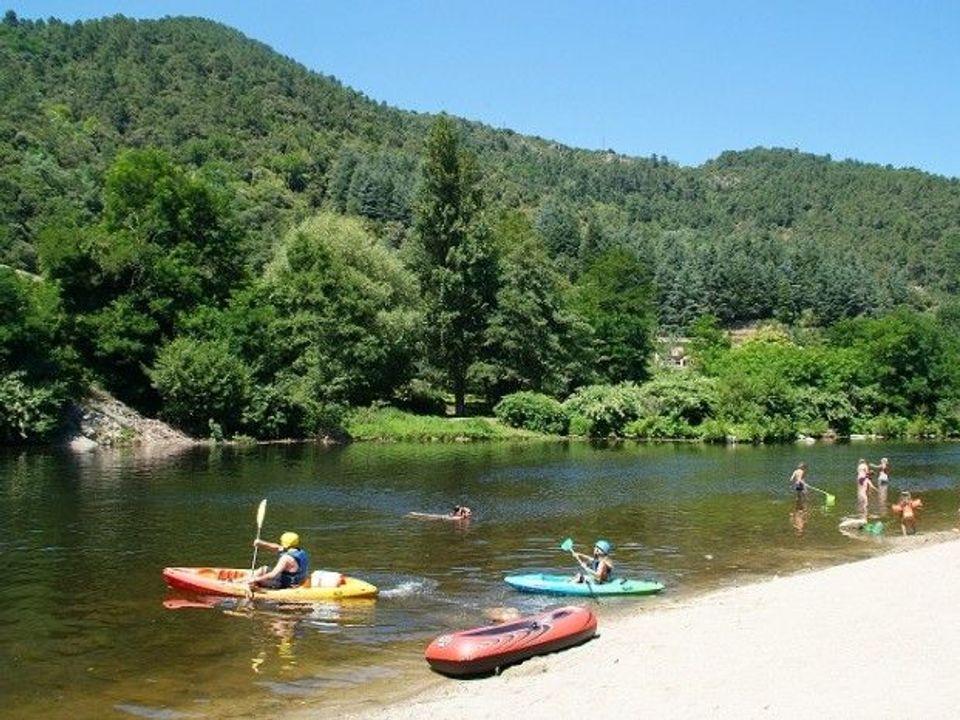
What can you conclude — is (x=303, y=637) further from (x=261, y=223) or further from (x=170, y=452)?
(x=261, y=223)

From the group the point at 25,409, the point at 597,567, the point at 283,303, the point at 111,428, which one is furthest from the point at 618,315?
the point at 597,567

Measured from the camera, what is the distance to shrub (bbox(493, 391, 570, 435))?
70312 millimetres

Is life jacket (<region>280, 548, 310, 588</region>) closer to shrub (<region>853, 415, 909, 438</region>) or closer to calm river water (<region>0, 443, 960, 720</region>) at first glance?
calm river water (<region>0, 443, 960, 720</region>)

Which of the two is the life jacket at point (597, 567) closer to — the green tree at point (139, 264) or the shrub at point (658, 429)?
the green tree at point (139, 264)

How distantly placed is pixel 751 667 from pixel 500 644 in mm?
3820

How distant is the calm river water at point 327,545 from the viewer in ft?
50.5

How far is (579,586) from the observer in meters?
21.3

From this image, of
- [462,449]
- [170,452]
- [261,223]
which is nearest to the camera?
[170,452]

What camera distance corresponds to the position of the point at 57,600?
2017 centimetres

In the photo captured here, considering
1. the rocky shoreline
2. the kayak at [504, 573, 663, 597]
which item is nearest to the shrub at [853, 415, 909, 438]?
the rocky shoreline

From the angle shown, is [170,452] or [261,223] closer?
[170,452]

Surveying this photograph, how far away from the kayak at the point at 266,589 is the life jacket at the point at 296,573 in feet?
0.57

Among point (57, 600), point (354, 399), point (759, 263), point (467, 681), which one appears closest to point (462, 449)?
point (354, 399)

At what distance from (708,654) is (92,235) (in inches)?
2155
